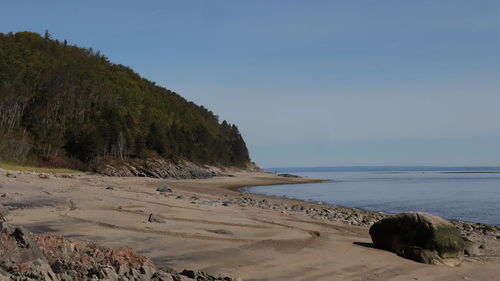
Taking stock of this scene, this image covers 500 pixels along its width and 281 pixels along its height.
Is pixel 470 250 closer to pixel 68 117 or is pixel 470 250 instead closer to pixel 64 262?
pixel 64 262

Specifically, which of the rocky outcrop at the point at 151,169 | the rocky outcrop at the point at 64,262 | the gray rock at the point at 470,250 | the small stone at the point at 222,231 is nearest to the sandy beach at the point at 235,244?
the small stone at the point at 222,231

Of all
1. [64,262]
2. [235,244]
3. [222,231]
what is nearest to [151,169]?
[222,231]

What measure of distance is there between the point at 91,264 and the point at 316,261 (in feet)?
18.7

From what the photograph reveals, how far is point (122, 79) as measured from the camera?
4262 inches

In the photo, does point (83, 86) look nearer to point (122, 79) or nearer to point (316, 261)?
point (122, 79)

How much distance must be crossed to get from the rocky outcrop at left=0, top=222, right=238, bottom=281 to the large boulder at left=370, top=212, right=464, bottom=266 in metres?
6.63

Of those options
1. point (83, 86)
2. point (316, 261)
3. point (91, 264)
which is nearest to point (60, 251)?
point (91, 264)

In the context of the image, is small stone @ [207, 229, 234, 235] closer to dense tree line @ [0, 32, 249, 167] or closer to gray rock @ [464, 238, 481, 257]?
gray rock @ [464, 238, 481, 257]

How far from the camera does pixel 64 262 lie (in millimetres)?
6715

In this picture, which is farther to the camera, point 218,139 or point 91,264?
point 218,139

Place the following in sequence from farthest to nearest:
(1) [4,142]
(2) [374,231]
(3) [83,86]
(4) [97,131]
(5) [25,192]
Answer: (3) [83,86]
(4) [97,131]
(1) [4,142]
(5) [25,192]
(2) [374,231]

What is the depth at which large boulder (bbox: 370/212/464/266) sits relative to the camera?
39.7 feet

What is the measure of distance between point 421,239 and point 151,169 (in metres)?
62.7

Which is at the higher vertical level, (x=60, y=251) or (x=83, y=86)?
(x=83, y=86)
